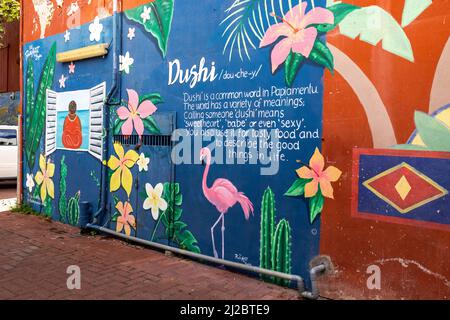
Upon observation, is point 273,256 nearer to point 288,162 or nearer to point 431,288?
point 288,162

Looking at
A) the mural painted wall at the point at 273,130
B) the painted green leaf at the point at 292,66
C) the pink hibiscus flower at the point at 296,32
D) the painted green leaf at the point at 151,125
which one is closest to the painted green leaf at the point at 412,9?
the mural painted wall at the point at 273,130

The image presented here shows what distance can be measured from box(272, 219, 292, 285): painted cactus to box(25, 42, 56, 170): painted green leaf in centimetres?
545

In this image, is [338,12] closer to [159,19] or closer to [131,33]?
[159,19]

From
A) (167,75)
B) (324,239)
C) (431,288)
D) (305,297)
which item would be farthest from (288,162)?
(167,75)

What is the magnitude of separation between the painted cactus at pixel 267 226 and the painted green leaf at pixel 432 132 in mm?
1606

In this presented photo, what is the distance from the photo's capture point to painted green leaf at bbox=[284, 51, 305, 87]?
4.29 metres

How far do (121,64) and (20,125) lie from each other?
12.3 ft

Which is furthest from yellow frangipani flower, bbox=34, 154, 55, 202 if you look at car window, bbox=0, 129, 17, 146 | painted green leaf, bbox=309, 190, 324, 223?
painted green leaf, bbox=309, 190, 324, 223

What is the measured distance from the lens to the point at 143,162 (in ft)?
19.5

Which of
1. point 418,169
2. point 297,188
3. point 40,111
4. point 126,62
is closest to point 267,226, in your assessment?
point 297,188

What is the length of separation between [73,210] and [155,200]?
2.20 m

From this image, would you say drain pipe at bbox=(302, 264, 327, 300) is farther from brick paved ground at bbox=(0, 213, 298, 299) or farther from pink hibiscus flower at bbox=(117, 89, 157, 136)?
pink hibiscus flower at bbox=(117, 89, 157, 136)

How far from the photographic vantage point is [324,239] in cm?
415
